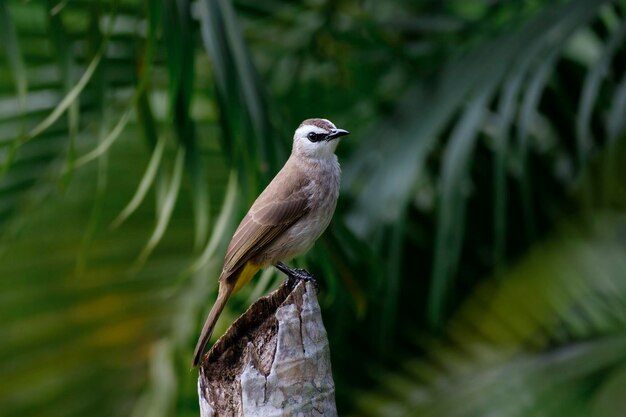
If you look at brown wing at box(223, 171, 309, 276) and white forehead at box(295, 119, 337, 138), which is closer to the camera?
brown wing at box(223, 171, 309, 276)

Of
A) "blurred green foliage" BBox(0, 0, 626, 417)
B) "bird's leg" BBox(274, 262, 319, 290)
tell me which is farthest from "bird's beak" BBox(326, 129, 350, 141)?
"bird's leg" BBox(274, 262, 319, 290)

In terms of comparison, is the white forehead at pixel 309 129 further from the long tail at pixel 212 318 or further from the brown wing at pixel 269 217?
the long tail at pixel 212 318

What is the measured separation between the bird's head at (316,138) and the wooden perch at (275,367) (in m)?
1.04

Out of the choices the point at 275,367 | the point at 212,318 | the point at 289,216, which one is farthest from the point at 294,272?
the point at 275,367

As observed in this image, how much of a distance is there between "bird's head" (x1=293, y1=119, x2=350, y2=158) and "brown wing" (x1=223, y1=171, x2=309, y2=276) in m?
0.18

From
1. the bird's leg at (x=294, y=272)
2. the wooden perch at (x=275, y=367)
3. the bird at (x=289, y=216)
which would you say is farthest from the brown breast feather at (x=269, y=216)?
the wooden perch at (x=275, y=367)

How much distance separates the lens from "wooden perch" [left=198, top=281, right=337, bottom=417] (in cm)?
219

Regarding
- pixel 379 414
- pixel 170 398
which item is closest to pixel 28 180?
pixel 170 398

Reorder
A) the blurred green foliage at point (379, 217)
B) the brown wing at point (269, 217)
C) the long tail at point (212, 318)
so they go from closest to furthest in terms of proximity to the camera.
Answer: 1. the long tail at point (212, 318)
2. the brown wing at point (269, 217)
3. the blurred green foliage at point (379, 217)

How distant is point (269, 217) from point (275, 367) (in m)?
0.92

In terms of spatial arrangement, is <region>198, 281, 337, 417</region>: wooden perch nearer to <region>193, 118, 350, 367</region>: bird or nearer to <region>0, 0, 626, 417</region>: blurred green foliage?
<region>193, 118, 350, 367</region>: bird

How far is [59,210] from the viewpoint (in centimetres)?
412

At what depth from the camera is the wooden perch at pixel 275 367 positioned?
2.19 m

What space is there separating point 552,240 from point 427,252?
56 centimetres
